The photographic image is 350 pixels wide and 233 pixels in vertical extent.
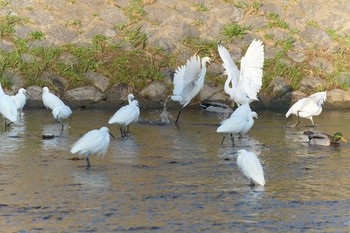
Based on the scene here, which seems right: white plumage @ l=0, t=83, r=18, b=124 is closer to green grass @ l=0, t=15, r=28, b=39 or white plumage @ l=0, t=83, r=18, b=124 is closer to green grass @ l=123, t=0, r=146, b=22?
green grass @ l=0, t=15, r=28, b=39

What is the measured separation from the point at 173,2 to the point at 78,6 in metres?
2.52

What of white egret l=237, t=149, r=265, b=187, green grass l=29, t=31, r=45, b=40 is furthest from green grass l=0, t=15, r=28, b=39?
white egret l=237, t=149, r=265, b=187

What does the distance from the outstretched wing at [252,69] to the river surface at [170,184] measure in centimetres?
171

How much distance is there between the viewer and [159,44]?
23734 millimetres

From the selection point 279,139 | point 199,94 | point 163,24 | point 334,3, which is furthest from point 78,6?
point 279,139

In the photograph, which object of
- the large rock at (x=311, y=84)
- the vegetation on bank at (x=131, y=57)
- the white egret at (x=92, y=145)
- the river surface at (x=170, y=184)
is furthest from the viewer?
the large rock at (x=311, y=84)

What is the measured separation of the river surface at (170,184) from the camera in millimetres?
10977

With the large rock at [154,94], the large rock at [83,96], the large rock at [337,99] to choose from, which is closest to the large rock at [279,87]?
the large rock at [337,99]

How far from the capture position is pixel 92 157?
A: 49.9 ft

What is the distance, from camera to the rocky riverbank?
22.2 meters

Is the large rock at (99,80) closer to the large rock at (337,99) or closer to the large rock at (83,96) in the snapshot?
the large rock at (83,96)

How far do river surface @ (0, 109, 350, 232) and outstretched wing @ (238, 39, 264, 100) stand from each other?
67.3 inches

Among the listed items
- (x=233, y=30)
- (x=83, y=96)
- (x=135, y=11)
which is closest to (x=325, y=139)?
(x=83, y=96)

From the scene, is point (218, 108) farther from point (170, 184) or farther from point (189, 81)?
point (170, 184)
